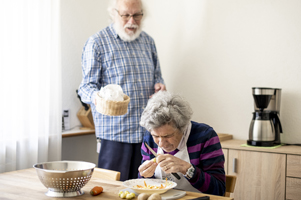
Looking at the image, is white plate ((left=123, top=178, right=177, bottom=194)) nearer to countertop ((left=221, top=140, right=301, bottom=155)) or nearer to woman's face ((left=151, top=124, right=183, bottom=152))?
woman's face ((left=151, top=124, right=183, bottom=152))

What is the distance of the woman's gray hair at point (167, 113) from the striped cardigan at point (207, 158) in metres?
0.10

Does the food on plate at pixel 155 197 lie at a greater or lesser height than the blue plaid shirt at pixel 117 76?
lesser

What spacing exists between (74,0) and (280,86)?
1.95 meters

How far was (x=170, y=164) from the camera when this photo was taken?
1686 millimetres

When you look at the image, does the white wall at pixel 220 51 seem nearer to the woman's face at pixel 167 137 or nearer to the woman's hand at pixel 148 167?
the woman's face at pixel 167 137

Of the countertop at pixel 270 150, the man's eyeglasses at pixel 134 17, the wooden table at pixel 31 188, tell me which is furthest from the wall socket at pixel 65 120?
the countertop at pixel 270 150

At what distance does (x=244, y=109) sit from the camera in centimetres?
320

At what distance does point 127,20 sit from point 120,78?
0.43 meters

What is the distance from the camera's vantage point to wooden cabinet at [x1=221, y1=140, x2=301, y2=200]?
8.38ft

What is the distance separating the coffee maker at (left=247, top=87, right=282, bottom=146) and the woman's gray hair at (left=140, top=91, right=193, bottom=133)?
1.15 metres

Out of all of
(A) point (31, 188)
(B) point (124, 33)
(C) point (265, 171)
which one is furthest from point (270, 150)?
(A) point (31, 188)

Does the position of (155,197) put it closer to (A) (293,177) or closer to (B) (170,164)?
(B) (170,164)

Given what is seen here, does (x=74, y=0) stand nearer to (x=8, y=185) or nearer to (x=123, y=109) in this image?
(x=123, y=109)

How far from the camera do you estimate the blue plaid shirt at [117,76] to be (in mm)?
2702
